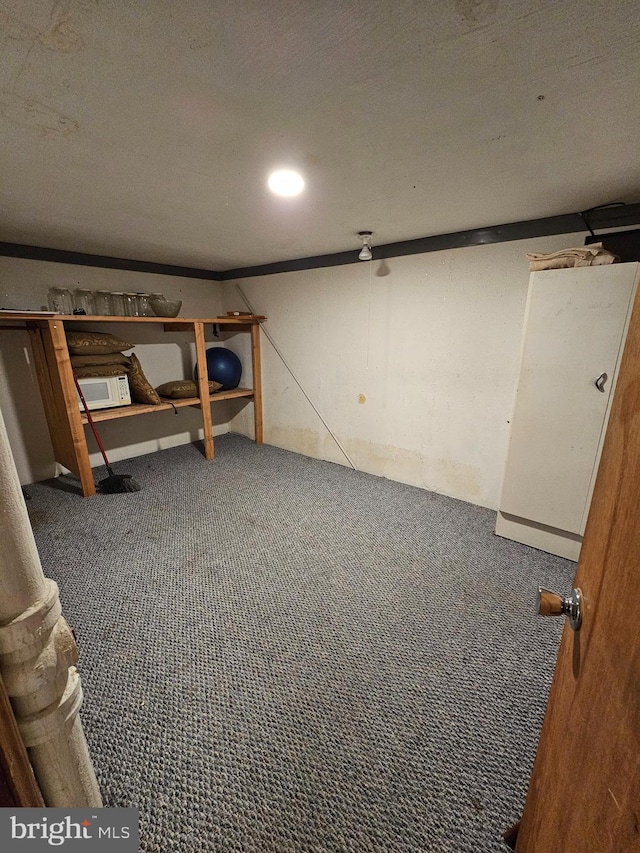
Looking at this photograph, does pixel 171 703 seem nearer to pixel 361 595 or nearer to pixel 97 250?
pixel 361 595

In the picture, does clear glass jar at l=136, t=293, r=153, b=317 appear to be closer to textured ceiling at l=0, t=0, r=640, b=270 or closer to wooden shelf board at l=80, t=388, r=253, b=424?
wooden shelf board at l=80, t=388, r=253, b=424

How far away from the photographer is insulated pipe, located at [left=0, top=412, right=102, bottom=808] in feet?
1.51

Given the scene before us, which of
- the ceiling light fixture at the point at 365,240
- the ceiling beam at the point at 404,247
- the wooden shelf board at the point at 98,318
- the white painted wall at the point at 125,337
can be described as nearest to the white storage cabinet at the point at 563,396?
the ceiling beam at the point at 404,247

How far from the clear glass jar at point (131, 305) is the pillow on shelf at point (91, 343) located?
31 cm

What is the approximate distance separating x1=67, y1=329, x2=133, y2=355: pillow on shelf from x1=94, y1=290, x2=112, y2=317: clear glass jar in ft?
0.75

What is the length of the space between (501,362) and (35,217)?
3.11 metres

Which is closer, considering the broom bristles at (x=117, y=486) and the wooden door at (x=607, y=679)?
the wooden door at (x=607, y=679)

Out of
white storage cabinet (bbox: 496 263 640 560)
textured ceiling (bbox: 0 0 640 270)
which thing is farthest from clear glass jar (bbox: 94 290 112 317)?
white storage cabinet (bbox: 496 263 640 560)

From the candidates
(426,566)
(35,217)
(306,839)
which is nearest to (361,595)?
(426,566)

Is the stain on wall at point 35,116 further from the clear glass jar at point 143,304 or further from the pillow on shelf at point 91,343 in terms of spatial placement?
the clear glass jar at point 143,304

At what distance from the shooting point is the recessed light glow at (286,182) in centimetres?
146

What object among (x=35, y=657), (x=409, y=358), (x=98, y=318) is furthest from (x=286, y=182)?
(x=98, y=318)

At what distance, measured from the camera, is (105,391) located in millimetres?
2898

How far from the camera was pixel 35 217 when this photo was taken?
201 cm
